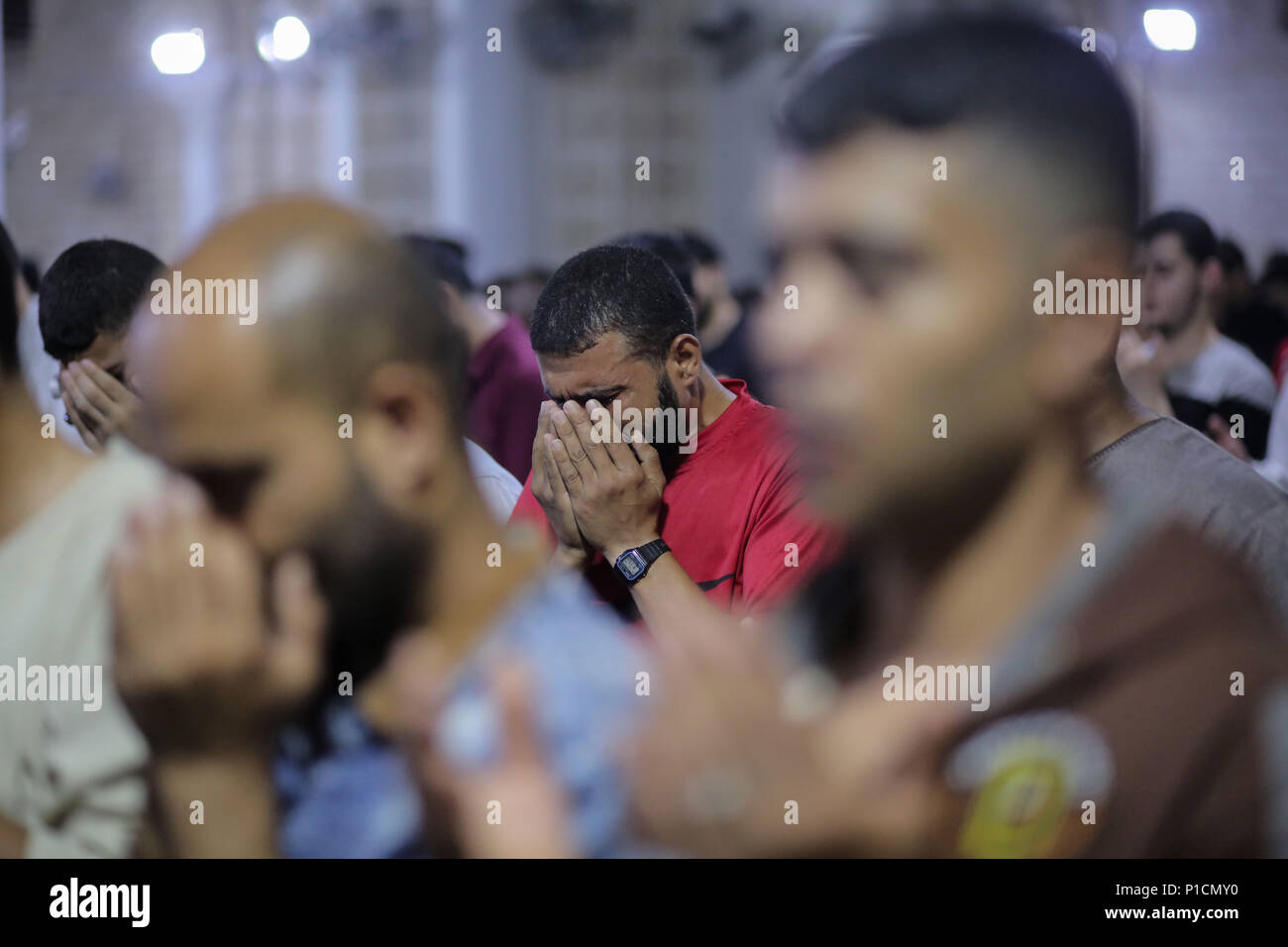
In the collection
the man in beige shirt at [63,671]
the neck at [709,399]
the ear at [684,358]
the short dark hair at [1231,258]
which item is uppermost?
the short dark hair at [1231,258]

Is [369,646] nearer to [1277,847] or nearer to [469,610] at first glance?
[469,610]

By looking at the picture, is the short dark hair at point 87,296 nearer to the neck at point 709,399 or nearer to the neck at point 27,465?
the neck at point 27,465

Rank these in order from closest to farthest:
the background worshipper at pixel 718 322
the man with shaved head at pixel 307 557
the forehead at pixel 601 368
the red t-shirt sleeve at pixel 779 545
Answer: the man with shaved head at pixel 307 557 < the red t-shirt sleeve at pixel 779 545 < the forehead at pixel 601 368 < the background worshipper at pixel 718 322

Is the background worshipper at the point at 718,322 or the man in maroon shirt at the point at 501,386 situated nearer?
the man in maroon shirt at the point at 501,386

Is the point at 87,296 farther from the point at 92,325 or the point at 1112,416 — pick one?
the point at 1112,416

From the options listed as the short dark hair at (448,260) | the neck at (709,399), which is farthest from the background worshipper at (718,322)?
the neck at (709,399)

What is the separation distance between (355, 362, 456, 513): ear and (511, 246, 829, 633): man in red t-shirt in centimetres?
49

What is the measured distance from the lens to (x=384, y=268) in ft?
4.52

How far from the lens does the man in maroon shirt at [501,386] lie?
288cm

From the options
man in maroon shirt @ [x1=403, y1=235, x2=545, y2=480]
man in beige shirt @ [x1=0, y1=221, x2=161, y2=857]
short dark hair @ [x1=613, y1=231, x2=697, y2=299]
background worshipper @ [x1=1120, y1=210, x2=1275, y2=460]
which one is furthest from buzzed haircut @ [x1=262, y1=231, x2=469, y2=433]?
background worshipper @ [x1=1120, y1=210, x2=1275, y2=460]

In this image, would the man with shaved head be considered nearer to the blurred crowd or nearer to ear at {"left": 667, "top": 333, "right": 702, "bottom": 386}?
the blurred crowd
